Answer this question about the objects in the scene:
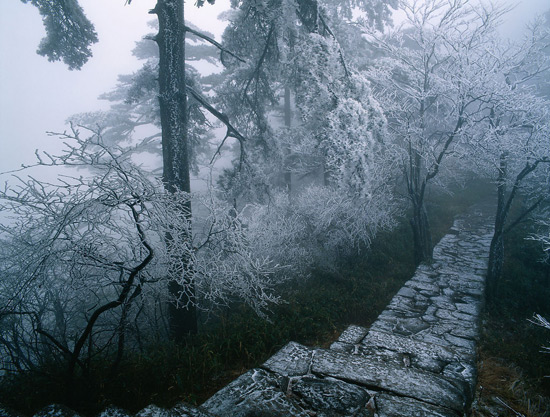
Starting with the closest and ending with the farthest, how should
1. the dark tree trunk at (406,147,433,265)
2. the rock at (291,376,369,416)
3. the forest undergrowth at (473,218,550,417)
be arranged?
the rock at (291,376,369,416) → the forest undergrowth at (473,218,550,417) → the dark tree trunk at (406,147,433,265)

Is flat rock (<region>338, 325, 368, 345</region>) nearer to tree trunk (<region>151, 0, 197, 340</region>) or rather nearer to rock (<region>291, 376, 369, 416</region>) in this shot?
rock (<region>291, 376, 369, 416</region>)

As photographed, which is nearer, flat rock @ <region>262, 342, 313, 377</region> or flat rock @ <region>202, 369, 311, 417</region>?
flat rock @ <region>202, 369, 311, 417</region>

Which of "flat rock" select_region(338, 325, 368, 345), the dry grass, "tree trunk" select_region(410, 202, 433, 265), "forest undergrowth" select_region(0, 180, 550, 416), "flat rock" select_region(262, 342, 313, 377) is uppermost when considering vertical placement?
"tree trunk" select_region(410, 202, 433, 265)

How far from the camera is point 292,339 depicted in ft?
16.9

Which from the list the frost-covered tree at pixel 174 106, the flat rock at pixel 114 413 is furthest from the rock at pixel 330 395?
the frost-covered tree at pixel 174 106

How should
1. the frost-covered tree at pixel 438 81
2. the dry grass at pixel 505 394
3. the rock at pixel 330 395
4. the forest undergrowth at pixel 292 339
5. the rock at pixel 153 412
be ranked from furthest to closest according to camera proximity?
1. the frost-covered tree at pixel 438 81
2. the dry grass at pixel 505 394
3. the forest undergrowth at pixel 292 339
4. the rock at pixel 330 395
5. the rock at pixel 153 412

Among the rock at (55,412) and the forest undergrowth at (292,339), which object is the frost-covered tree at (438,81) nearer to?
the forest undergrowth at (292,339)

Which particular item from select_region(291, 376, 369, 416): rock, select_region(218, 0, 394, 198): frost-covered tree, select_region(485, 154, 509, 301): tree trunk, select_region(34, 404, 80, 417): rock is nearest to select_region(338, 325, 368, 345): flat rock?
select_region(291, 376, 369, 416): rock

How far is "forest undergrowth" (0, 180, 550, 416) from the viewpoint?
10.8ft

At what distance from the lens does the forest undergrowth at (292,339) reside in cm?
329

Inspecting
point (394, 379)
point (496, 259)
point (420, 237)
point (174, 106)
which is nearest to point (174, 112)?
point (174, 106)

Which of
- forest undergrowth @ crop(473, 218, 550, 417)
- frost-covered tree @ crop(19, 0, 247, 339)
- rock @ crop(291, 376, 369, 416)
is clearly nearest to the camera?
rock @ crop(291, 376, 369, 416)

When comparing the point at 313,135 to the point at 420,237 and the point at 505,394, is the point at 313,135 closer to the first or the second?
the point at 420,237

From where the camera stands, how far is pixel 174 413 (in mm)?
1984
